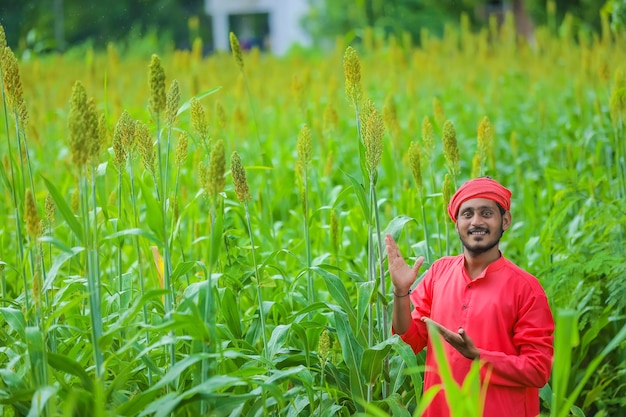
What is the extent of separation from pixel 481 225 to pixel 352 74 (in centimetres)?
57

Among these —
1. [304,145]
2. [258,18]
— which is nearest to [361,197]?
[304,145]

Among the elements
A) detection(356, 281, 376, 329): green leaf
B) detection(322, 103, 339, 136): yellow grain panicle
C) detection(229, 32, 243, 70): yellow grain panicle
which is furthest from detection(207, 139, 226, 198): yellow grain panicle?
detection(322, 103, 339, 136): yellow grain panicle

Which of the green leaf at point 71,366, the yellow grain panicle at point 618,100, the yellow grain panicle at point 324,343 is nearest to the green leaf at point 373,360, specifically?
the yellow grain panicle at point 324,343

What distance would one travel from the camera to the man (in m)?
2.18

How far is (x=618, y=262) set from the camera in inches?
117

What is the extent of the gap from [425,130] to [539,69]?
5.46 m

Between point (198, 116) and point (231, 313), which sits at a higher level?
point (198, 116)

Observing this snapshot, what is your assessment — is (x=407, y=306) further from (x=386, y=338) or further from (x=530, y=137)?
(x=530, y=137)

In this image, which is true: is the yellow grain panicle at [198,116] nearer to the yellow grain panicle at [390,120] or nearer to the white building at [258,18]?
the yellow grain panicle at [390,120]

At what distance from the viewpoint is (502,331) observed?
2240 mm

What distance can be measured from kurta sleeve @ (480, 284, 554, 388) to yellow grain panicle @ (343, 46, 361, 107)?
750 millimetres

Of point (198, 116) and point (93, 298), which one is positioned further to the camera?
point (198, 116)

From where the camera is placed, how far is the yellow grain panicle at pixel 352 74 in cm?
250

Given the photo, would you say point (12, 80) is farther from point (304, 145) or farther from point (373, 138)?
point (373, 138)
